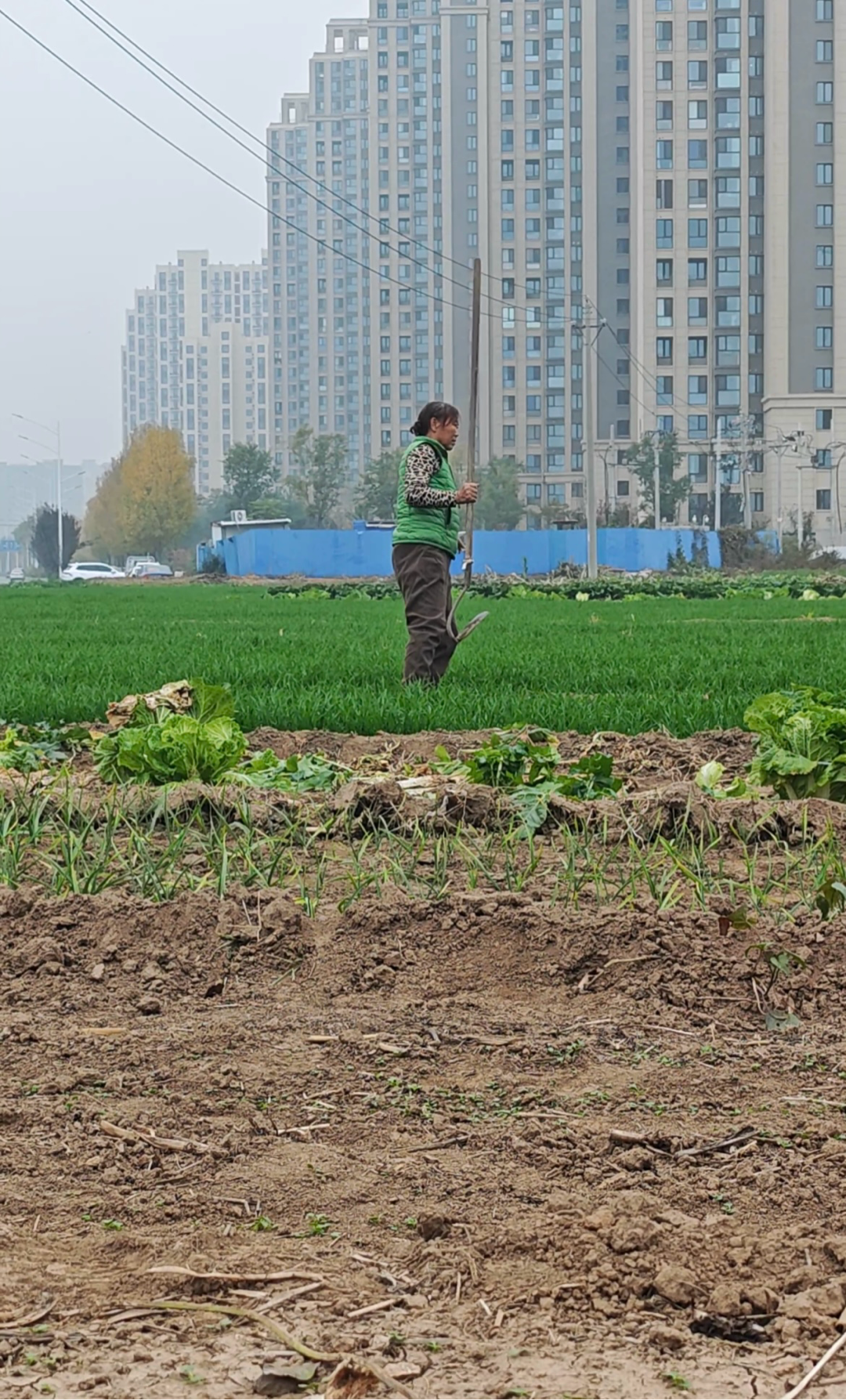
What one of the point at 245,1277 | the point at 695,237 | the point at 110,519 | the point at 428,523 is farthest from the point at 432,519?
the point at 110,519

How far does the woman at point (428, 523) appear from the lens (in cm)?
904

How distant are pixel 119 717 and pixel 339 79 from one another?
202m

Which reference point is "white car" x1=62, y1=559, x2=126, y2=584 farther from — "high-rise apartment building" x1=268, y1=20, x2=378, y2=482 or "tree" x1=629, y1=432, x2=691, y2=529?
"high-rise apartment building" x1=268, y1=20, x2=378, y2=482

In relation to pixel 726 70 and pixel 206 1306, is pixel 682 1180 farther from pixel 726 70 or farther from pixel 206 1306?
pixel 726 70

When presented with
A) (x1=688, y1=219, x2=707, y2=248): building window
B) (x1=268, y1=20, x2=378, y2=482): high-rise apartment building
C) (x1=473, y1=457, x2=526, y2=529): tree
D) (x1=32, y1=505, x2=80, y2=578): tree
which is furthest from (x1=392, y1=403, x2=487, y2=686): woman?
(x1=268, y1=20, x2=378, y2=482): high-rise apartment building

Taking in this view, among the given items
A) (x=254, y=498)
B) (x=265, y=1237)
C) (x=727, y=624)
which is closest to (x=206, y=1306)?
(x=265, y=1237)

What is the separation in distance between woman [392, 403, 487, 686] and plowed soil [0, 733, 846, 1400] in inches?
207

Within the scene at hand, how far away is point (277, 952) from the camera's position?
3.65m

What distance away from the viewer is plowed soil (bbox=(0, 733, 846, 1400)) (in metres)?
1.92

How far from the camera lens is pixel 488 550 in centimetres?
5962

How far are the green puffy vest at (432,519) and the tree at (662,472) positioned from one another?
86.4 meters

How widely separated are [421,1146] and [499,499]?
112 metres

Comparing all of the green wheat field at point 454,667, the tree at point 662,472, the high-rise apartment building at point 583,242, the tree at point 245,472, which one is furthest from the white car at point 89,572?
the green wheat field at point 454,667

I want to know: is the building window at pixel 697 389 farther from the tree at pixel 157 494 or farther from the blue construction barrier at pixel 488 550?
the blue construction barrier at pixel 488 550
